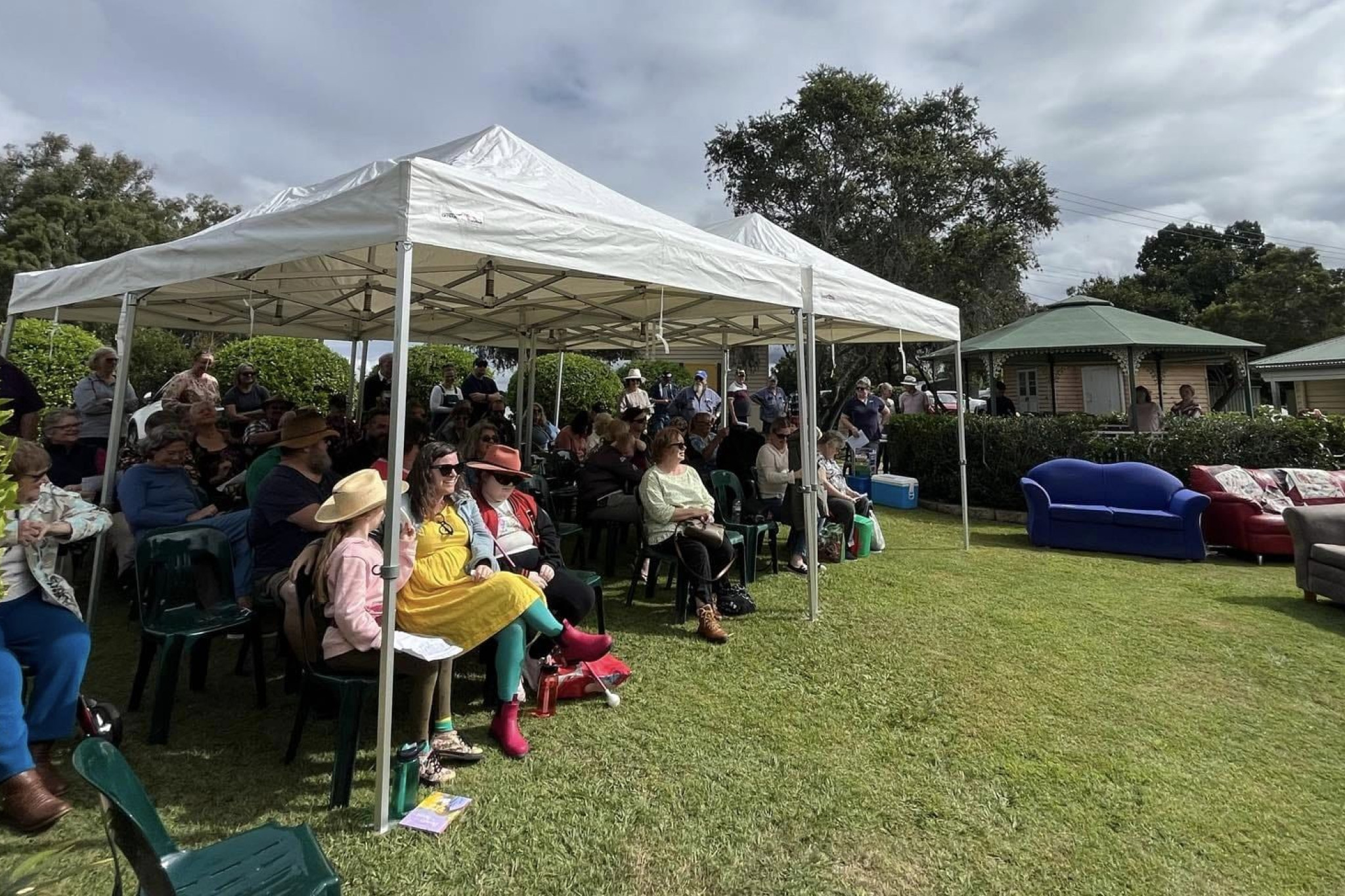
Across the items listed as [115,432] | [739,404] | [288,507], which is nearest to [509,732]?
[288,507]

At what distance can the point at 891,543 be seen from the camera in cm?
752

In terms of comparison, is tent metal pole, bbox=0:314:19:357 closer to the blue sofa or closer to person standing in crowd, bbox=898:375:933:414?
the blue sofa

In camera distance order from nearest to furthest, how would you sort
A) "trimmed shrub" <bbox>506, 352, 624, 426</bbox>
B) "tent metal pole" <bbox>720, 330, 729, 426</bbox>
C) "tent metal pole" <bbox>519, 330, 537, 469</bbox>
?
"tent metal pole" <bbox>519, 330, 537, 469</bbox>
"tent metal pole" <bbox>720, 330, 729, 426</bbox>
"trimmed shrub" <bbox>506, 352, 624, 426</bbox>

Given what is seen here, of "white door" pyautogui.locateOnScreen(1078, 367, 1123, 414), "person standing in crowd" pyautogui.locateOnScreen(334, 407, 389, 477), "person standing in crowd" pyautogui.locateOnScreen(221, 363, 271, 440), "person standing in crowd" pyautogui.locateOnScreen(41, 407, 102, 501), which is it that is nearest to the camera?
"person standing in crowd" pyautogui.locateOnScreen(41, 407, 102, 501)

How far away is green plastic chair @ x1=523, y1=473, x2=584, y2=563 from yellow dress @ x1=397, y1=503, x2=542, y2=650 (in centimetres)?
140

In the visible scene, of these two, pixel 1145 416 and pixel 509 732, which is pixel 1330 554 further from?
pixel 1145 416

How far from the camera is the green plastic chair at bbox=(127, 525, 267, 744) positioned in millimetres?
3012

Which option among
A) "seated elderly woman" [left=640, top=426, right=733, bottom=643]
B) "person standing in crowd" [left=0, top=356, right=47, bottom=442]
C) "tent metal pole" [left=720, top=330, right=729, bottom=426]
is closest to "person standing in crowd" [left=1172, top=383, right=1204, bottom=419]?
"tent metal pole" [left=720, top=330, right=729, bottom=426]

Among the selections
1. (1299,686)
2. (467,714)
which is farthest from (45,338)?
(1299,686)

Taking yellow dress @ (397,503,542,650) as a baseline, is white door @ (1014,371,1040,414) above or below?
above

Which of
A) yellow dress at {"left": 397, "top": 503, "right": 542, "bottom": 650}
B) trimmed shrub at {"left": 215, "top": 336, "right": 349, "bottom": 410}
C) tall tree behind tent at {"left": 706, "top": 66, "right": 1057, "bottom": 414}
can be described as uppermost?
tall tree behind tent at {"left": 706, "top": 66, "right": 1057, "bottom": 414}

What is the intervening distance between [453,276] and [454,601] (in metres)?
3.97

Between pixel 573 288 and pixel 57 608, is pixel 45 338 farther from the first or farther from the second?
pixel 57 608

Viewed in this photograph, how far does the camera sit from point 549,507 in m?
5.64
